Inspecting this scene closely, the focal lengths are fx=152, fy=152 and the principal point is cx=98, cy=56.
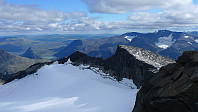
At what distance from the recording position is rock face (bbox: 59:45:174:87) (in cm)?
3831

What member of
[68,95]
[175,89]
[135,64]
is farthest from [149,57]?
[175,89]

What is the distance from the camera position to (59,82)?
46.9m

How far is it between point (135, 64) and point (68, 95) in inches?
785

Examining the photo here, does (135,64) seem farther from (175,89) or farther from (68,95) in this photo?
(175,89)

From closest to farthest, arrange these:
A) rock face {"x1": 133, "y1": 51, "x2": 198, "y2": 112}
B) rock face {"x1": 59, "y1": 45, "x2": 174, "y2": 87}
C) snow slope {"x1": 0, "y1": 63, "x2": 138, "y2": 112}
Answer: rock face {"x1": 133, "y1": 51, "x2": 198, "y2": 112} → snow slope {"x1": 0, "y1": 63, "x2": 138, "y2": 112} → rock face {"x1": 59, "y1": 45, "x2": 174, "y2": 87}

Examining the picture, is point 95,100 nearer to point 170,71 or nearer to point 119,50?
point 170,71

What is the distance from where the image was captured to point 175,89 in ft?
47.8

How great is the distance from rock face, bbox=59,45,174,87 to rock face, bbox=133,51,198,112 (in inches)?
652

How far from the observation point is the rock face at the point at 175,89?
43.4 ft

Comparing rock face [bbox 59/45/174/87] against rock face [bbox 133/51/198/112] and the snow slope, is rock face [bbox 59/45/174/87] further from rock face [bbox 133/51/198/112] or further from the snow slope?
rock face [bbox 133/51/198/112]

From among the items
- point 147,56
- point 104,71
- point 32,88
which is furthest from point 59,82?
point 147,56

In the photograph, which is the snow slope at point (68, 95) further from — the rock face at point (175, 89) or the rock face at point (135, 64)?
the rock face at point (175, 89)

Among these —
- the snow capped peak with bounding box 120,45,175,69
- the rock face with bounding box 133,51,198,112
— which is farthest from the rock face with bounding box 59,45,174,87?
the rock face with bounding box 133,51,198,112

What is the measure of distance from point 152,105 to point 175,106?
84.3 inches
